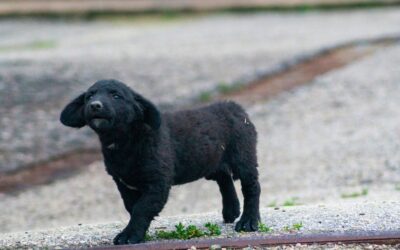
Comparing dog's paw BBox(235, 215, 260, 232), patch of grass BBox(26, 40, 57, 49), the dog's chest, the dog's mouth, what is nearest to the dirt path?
patch of grass BBox(26, 40, 57, 49)

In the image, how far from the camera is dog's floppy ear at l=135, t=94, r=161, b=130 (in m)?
8.66

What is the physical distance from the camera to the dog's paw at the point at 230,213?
9.66 m

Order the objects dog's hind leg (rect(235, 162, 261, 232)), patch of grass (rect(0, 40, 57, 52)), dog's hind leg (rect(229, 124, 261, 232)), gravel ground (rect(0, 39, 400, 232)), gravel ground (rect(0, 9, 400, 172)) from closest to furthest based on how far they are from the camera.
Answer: dog's hind leg (rect(235, 162, 261, 232))
dog's hind leg (rect(229, 124, 261, 232))
gravel ground (rect(0, 39, 400, 232))
gravel ground (rect(0, 9, 400, 172))
patch of grass (rect(0, 40, 57, 52))

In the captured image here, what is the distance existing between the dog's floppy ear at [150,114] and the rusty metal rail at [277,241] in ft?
3.17

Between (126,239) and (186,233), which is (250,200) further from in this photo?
(126,239)

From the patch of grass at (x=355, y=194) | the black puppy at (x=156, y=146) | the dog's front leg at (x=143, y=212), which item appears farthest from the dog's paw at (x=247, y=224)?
the patch of grass at (x=355, y=194)

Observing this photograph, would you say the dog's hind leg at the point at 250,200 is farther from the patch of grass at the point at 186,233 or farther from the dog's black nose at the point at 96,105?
the dog's black nose at the point at 96,105

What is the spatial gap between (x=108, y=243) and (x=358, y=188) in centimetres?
592

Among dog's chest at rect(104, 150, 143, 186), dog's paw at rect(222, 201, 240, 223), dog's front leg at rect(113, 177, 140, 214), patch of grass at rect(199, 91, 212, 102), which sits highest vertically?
dog's chest at rect(104, 150, 143, 186)

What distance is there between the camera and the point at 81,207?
48.9ft

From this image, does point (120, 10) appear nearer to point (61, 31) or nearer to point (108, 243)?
point (61, 31)

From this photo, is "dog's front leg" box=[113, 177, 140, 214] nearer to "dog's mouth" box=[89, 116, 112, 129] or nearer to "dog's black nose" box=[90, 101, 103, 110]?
"dog's mouth" box=[89, 116, 112, 129]

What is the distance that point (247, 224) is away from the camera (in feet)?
29.6

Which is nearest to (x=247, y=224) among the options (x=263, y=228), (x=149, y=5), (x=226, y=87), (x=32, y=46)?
(x=263, y=228)
